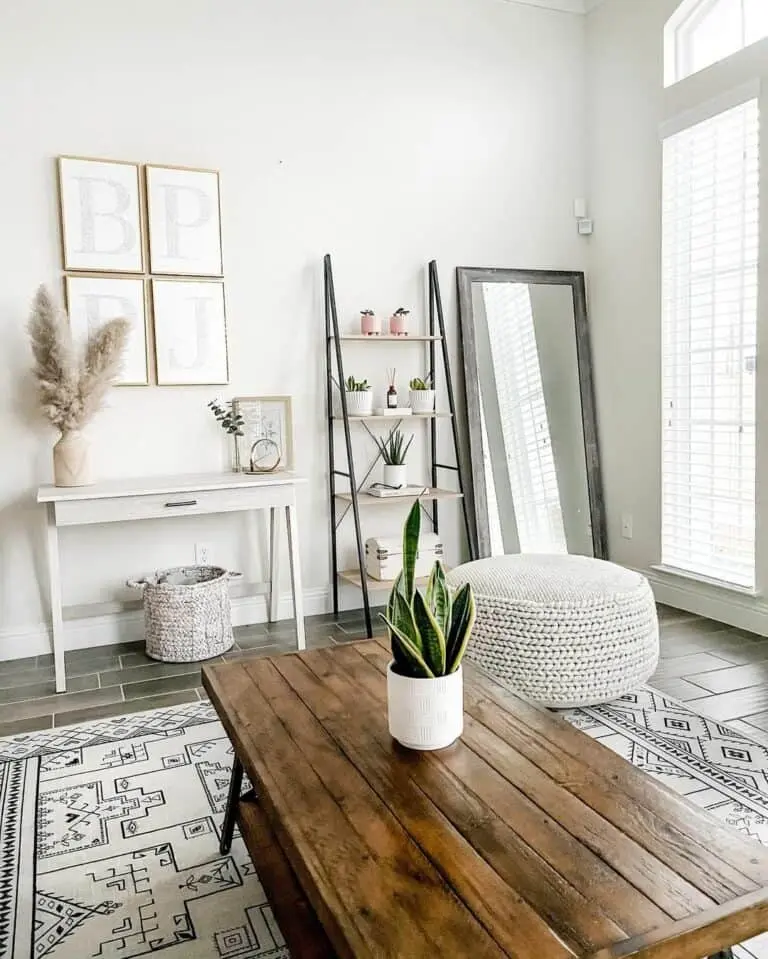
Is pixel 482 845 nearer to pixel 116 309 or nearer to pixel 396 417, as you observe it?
pixel 396 417

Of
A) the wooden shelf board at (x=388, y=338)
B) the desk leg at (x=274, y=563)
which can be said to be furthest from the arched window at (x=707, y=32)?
the desk leg at (x=274, y=563)

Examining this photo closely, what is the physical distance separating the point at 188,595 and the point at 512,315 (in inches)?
87.4

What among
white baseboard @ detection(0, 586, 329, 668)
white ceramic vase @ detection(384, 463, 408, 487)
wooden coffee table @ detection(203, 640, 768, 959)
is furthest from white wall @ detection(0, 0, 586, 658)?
wooden coffee table @ detection(203, 640, 768, 959)

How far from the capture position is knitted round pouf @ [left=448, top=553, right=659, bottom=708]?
2.45 metres

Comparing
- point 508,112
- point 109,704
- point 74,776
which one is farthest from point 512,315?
point 74,776

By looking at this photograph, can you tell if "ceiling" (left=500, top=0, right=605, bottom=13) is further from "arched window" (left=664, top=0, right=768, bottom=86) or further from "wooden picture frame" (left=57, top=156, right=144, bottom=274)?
"wooden picture frame" (left=57, top=156, right=144, bottom=274)

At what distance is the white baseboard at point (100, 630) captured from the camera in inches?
134

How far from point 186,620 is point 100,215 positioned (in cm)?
175

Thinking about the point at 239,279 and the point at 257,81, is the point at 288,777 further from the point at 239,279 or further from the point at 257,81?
the point at 257,81

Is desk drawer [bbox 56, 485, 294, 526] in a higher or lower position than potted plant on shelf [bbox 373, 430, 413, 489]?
lower

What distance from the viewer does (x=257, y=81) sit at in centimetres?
365

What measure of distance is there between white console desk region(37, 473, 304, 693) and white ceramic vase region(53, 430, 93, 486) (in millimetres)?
48

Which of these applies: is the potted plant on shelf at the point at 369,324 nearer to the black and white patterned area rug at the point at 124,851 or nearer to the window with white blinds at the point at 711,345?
the window with white blinds at the point at 711,345

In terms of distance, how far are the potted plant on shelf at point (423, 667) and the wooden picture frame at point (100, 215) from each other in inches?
99.6
